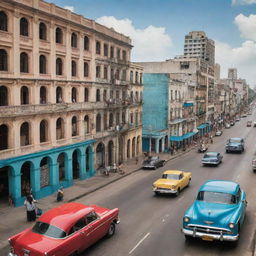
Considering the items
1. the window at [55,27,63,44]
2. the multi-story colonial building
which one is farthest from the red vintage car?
the window at [55,27,63,44]

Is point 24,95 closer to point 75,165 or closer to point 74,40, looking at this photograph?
point 74,40

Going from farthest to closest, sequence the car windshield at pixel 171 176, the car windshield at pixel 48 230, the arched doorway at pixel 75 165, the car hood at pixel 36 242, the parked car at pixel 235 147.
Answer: the parked car at pixel 235 147 < the arched doorway at pixel 75 165 < the car windshield at pixel 171 176 < the car windshield at pixel 48 230 < the car hood at pixel 36 242

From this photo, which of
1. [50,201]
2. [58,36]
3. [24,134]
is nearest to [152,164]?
[50,201]

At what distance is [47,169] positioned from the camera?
2823 centimetres

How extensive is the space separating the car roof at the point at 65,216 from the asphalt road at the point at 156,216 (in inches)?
72.9

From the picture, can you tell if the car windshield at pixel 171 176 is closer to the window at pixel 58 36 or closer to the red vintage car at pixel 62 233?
the red vintage car at pixel 62 233

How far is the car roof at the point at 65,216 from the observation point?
14.0 meters

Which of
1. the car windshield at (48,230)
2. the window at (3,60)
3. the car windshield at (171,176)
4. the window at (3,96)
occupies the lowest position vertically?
the car windshield at (171,176)

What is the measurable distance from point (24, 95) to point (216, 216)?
1777 centimetres

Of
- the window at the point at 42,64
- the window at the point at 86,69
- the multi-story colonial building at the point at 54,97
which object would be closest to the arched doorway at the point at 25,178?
the multi-story colonial building at the point at 54,97

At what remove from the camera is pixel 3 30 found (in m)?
23.9

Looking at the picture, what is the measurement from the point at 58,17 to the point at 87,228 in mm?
19904

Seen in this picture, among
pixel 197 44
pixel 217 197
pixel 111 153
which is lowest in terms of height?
pixel 111 153

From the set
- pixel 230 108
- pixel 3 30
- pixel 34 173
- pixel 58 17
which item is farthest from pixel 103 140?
pixel 230 108
